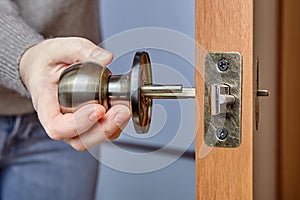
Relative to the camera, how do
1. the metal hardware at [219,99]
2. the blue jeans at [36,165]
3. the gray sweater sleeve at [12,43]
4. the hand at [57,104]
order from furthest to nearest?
the blue jeans at [36,165]
the gray sweater sleeve at [12,43]
the hand at [57,104]
the metal hardware at [219,99]

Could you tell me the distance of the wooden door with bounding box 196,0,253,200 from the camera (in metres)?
0.36

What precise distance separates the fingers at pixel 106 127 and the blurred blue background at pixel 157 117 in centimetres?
→ 4

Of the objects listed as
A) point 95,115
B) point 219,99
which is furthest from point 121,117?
point 219,99

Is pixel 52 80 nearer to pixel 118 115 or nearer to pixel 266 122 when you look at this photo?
pixel 118 115

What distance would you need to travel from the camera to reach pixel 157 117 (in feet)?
1.82

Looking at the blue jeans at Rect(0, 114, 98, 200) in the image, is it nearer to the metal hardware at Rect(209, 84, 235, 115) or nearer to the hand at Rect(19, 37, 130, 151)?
the hand at Rect(19, 37, 130, 151)

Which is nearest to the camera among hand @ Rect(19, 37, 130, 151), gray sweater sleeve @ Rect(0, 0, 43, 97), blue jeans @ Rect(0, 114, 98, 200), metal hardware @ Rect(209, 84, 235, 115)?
metal hardware @ Rect(209, 84, 235, 115)

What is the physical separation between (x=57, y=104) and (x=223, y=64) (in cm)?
21

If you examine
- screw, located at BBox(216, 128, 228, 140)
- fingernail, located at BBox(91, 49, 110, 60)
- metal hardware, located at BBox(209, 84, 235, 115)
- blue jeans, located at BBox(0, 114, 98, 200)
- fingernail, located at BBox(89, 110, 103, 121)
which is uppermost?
fingernail, located at BBox(91, 49, 110, 60)

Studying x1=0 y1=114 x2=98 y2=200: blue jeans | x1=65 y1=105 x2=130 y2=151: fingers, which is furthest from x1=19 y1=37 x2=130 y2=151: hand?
x1=0 y1=114 x2=98 y2=200: blue jeans

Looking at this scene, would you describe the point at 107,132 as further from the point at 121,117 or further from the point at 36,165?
the point at 36,165

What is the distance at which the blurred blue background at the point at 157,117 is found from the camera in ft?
1.75

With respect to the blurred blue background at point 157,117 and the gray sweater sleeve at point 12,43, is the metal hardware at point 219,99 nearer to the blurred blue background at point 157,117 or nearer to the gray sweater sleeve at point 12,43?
the blurred blue background at point 157,117

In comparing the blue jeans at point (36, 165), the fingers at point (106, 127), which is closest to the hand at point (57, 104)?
the fingers at point (106, 127)
